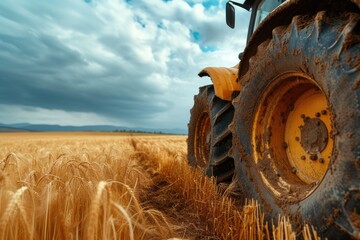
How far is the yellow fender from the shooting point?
9.25 ft

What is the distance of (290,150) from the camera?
76.7 inches

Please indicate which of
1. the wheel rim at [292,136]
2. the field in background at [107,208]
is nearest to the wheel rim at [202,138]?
the field in background at [107,208]

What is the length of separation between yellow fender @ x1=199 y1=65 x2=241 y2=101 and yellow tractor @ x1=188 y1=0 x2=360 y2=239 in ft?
1.26

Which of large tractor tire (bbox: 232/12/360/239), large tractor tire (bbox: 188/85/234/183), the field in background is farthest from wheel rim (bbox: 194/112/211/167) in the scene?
large tractor tire (bbox: 232/12/360/239)

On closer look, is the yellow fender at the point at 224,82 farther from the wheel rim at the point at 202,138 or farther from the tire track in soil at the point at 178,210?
the tire track in soil at the point at 178,210

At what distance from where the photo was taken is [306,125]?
1.81 metres

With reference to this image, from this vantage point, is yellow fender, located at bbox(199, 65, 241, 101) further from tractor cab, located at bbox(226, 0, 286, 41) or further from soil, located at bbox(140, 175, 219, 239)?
soil, located at bbox(140, 175, 219, 239)

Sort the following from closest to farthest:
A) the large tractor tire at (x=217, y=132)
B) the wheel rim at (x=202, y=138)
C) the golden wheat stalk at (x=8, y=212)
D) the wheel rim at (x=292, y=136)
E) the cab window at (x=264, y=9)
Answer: the golden wheat stalk at (x=8, y=212), the wheel rim at (x=292, y=136), the large tractor tire at (x=217, y=132), the cab window at (x=264, y=9), the wheel rim at (x=202, y=138)

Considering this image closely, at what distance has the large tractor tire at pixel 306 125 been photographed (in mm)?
1235

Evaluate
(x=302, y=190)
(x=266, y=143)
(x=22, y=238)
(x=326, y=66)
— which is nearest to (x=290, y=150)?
(x=266, y=143)

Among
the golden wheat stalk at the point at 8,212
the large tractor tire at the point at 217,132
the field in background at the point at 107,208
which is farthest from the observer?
the large tractor tire at the point at 217,132

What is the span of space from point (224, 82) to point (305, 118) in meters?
1.16

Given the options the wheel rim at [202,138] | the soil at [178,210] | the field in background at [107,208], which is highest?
the wheel rim at [202,138]

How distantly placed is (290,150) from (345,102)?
74 cm
